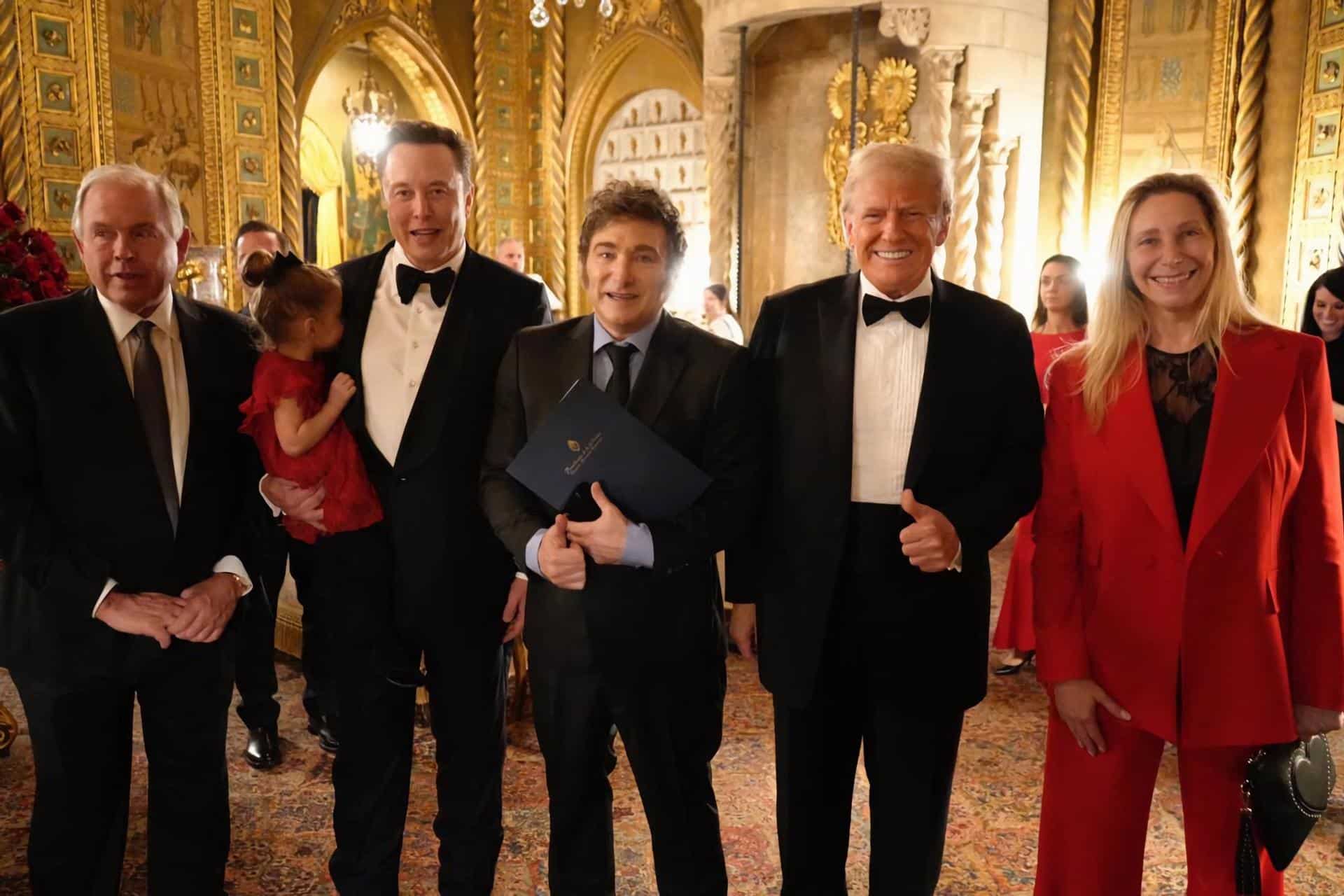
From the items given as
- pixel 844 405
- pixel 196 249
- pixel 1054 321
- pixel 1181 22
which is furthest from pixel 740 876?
pixel 1181 22

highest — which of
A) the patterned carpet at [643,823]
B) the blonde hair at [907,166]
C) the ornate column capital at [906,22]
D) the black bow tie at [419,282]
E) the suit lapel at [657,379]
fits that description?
the ornate column capital at [906,22]

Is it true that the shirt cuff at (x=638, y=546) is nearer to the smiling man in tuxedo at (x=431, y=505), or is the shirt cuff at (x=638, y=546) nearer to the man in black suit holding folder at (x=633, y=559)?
the man in black suit holding folder at (x=633, y=559)

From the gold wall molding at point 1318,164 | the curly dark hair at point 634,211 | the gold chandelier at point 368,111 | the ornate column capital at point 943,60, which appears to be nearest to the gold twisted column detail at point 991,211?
the ornate column capital at point 943,60

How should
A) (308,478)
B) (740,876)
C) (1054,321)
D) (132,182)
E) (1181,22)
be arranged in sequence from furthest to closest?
(1181,22) → (1054,321) → (740,876) → (308,478) → (132,182)

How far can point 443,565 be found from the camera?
226 centimetres

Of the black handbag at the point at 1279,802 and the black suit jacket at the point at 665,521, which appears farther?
the black suit jacket at the point at 665,521

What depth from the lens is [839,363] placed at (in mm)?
2012

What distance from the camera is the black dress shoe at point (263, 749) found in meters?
3.41

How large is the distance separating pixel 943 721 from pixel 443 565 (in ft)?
3.68

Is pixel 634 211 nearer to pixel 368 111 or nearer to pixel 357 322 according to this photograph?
pixel 357 322

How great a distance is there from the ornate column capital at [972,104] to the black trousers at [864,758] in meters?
A: 5.70

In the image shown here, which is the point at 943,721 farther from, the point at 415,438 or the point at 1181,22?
the point at 1181,22

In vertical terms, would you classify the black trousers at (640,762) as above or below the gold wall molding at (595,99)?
below

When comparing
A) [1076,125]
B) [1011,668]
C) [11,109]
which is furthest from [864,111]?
[11,109]
